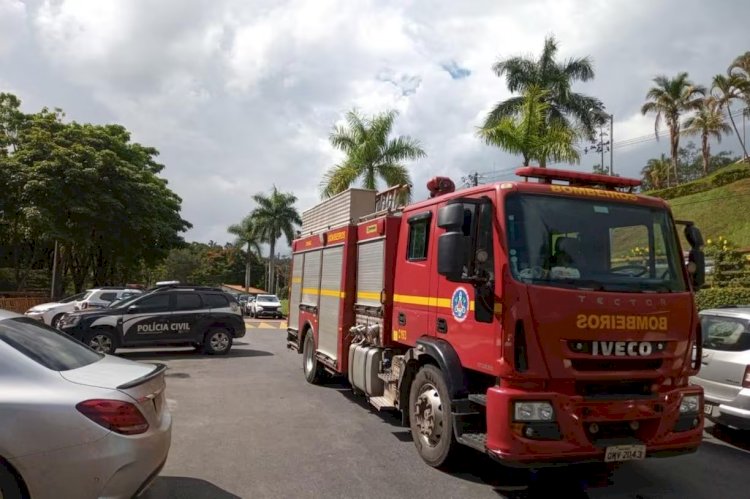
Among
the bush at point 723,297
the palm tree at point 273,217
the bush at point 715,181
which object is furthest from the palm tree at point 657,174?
the bush at point 723,297

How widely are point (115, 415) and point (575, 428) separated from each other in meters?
3.27

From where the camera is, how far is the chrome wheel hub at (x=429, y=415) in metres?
5.53

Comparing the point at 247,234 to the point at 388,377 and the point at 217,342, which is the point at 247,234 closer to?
the point at 217,342

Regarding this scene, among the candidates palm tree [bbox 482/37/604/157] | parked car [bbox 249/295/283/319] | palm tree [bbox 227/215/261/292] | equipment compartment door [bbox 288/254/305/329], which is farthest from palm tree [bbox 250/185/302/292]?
equipment compartment door [bbox 288/254/305/329]

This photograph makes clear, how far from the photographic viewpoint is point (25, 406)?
362cm

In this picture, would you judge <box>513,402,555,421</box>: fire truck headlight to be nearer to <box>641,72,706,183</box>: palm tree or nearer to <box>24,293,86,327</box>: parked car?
<box>24,293,86,327</box>: parked car

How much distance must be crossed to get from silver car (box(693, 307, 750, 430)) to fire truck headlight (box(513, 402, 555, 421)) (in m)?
3.34

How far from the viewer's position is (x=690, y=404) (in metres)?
4.94

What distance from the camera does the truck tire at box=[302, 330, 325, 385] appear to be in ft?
32.9

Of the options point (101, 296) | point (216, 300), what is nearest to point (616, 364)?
point (216, 300)

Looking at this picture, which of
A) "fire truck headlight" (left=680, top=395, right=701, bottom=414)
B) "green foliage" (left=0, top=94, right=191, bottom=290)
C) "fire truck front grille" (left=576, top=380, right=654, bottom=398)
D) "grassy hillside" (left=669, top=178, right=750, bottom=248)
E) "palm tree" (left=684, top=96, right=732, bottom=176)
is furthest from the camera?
"palm tree" (left=684, top=96, right=732, bottom=176)

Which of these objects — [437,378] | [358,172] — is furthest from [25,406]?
[358,172]

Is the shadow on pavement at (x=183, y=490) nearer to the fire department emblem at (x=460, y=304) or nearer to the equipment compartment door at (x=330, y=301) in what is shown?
the fire department emblem at (x=460, y=304)

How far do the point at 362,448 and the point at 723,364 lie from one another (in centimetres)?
427
